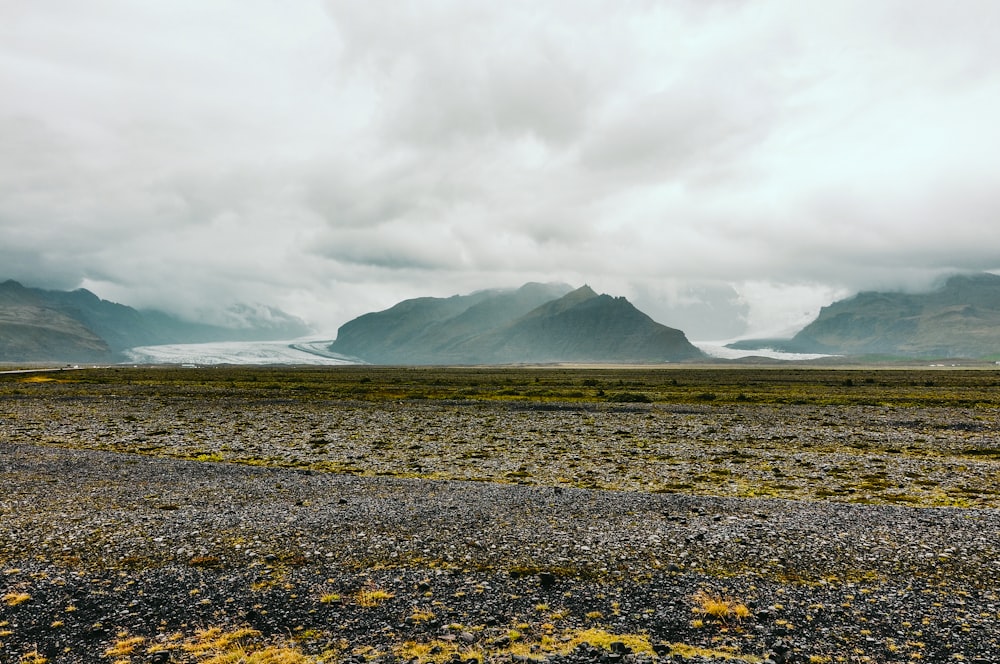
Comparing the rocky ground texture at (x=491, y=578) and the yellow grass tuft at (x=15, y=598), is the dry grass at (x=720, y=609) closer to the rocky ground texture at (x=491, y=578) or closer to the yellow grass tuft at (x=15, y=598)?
the rocky ground texture at (x=491, y=578)

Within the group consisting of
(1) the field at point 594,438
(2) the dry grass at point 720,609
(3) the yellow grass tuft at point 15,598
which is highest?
(2) the dry grass at point 720,609

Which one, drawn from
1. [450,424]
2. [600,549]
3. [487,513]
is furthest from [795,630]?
[450,424]

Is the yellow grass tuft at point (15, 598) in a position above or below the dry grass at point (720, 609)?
below

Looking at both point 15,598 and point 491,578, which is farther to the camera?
point 491,578

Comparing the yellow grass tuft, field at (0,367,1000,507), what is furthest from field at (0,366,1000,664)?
field at (0,367,1000,507)

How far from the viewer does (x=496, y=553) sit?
16734 mm

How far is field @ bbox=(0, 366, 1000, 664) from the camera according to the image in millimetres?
11711

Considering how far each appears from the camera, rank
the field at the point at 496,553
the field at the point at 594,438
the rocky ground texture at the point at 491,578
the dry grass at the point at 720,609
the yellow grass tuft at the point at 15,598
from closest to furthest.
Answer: the rocky ground texture at the point at 491,578 < the field at the point at 496,553 < the dry grass at the point at 720,609 < the yellow grass tuft at the point at 15,598 < the field at the point at 594,438

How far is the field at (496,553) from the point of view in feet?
38.4

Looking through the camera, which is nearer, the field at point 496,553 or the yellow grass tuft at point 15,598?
the field at point 496,553

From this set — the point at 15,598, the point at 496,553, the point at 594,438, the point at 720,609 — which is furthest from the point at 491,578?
the point at 594,438

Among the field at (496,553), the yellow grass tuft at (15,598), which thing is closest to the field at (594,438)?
the field at (496,553)

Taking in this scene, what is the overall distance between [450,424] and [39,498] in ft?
107

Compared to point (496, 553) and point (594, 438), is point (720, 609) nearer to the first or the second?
point (496, 553)
